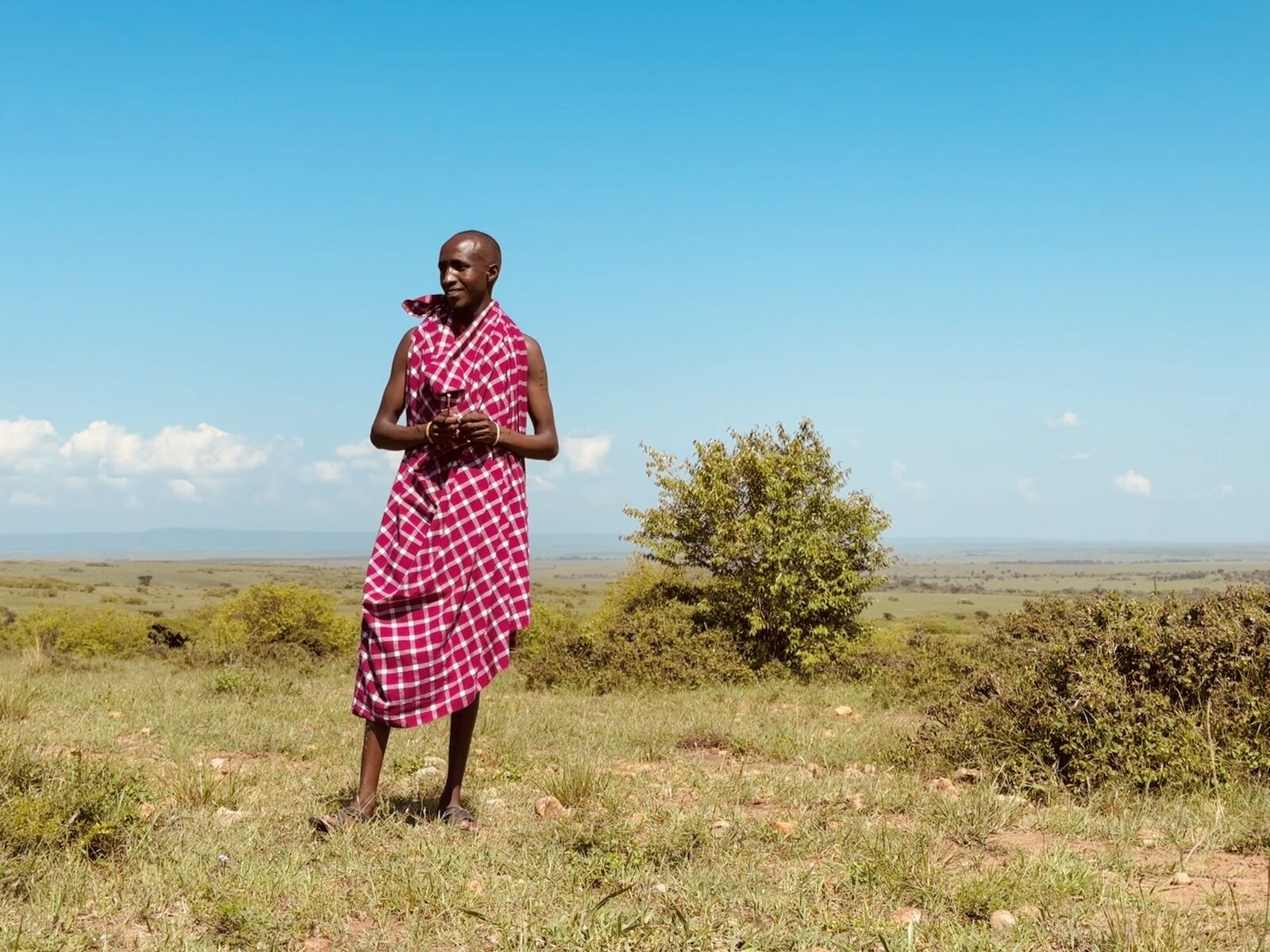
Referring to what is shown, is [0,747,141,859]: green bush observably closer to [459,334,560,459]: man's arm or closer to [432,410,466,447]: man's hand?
[432,410,466,447]: man's hand

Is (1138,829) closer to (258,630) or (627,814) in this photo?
(627,814)

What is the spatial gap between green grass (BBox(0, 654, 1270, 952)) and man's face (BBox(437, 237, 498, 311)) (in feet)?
7.71

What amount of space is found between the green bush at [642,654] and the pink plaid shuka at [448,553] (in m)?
8.38

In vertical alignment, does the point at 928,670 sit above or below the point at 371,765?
below

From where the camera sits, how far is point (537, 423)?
16.4 feet

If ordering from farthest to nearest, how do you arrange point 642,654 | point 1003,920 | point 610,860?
1. point 642,654
2. point 610,860
3. point 1003,920

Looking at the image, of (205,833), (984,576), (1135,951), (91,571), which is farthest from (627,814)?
(984,576)

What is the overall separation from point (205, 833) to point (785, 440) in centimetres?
1430

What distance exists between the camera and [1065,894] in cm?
354

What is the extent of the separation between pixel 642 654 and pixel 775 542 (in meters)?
3.95

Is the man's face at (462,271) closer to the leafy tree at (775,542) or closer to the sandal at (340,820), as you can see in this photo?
the sandal at (340,820)

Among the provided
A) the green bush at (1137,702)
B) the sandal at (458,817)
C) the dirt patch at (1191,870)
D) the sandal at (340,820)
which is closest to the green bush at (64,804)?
the sandal at (340,820)

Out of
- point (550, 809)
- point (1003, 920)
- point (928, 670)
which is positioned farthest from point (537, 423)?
point (928, 670)

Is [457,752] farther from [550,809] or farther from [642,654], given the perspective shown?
[642,654]
